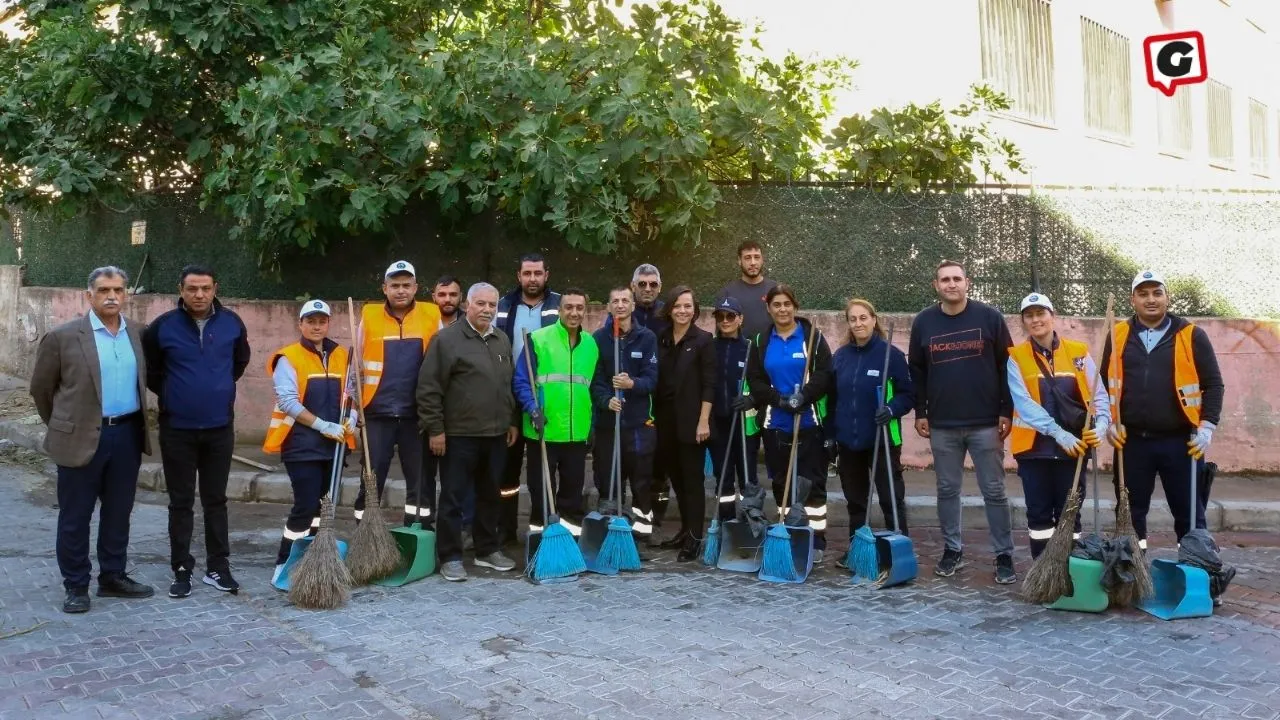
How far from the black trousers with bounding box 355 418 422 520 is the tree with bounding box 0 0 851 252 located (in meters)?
3.18

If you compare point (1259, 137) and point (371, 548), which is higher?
point (1259, 137)

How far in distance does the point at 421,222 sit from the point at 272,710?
771 cm

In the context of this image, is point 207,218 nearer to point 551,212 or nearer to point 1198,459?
point 551,212

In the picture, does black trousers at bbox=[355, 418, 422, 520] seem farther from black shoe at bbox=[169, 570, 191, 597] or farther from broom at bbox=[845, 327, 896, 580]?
broom at bbox=[845, 327, 896, 580]

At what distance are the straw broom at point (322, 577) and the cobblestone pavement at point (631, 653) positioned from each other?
0.40 feet

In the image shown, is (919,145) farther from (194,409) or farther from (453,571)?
(194,409)

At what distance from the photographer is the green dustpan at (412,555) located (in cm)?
695

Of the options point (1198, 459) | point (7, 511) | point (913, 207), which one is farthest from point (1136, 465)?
point (7, 511)

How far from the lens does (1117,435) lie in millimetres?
6715

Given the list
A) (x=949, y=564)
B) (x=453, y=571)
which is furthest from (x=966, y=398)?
(x=453, y=571)

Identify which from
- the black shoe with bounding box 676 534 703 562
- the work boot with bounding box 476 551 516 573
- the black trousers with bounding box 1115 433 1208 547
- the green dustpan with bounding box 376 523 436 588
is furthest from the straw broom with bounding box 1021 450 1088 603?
the green dustpan with bounding box 376 523 436 588

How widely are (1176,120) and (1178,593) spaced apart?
49.9ft

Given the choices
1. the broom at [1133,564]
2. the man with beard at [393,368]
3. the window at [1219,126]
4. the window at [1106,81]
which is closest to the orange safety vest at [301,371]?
the man with beard at [393,368]

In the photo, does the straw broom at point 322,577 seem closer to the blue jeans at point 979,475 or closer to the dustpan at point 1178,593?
the blue jeans at point 979,475
